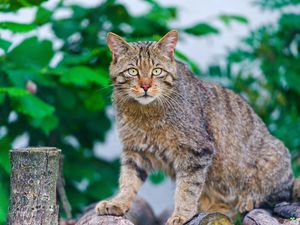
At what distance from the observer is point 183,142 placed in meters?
4.44

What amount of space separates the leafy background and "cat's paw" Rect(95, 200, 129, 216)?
40.7 inches

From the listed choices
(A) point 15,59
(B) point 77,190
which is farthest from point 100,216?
(B) point 77,190

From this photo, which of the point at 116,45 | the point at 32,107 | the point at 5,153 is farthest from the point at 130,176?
the point at 5,153

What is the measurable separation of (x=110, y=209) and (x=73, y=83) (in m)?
1.78

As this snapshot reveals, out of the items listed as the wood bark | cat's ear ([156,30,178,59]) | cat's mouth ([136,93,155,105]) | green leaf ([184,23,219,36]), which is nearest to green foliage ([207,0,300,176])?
green leaf ([184,23,219,36])

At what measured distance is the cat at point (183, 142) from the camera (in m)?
4.41

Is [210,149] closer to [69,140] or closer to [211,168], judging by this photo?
[211,168]

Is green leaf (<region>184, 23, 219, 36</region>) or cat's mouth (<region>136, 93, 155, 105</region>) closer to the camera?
cat's mouth (<region>136, 93, 155, 105</region>)

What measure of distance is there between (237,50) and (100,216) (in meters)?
2.92

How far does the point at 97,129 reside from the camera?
6793mm

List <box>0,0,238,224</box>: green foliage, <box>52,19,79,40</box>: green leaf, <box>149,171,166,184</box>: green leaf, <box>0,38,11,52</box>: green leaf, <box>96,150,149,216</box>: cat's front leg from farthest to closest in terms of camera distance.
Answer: <box>149,171,166,184</box>: green leaf, <box>52,19,79,40</box>: green leaf, <box>0,0,238,224</box>: green foliage, <box>0,38,11,52</box>: green leaf, <box>96,150,149,216</box>: cat's front leg

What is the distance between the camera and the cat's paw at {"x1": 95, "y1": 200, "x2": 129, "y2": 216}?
14.4 feet

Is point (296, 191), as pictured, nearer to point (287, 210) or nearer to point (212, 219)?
point (287, 210)

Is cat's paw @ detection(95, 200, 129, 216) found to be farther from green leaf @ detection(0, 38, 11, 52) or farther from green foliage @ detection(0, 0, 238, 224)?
green leaf @ detection(0, 38, 11, 52)
